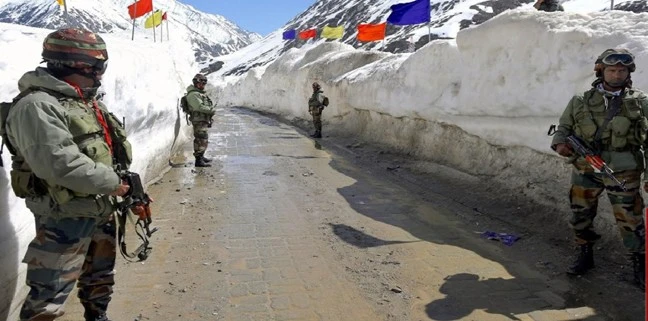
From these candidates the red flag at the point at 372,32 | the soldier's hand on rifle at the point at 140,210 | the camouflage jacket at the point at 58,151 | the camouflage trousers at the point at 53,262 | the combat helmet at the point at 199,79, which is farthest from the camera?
the red flag at the point at 372,32

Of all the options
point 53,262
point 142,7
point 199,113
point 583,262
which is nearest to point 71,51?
point 53,262

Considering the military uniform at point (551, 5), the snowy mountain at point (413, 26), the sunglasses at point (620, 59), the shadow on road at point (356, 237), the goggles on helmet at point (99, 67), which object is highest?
the snowy mountain at point (413, 26)

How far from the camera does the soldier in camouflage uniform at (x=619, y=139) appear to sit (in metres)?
3.68

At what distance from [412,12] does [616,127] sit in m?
10.0

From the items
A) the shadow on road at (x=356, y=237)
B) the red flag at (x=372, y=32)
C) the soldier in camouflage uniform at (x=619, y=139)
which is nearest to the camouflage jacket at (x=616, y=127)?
the soldier in camouflage uniform at (x=619, y=139)

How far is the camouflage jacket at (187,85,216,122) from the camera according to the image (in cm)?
910

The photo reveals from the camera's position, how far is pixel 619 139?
12.2 feet

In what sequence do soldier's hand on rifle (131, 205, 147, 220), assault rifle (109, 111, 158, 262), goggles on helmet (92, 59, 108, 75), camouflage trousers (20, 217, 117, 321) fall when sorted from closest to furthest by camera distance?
camouflage trousers (20, 217, 117, 321) → goggles on helmet (92, 59, 108, 75) → assault rifle (109, 111, 158, 262) → soldier's hand on rifle (131, 205, 147, 220)

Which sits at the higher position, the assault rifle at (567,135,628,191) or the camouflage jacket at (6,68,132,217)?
the camouflage jacket at (6,68,132,217)

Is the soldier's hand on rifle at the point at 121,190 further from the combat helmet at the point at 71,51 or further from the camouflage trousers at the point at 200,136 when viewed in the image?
the camouflage trousers at the point at 200,136

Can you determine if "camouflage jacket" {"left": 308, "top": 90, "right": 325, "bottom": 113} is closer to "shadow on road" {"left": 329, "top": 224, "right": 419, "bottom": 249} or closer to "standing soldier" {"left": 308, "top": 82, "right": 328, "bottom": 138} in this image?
"standing soldier" {"left": 308, "top": 82, "right": 328, "bottom": 138}

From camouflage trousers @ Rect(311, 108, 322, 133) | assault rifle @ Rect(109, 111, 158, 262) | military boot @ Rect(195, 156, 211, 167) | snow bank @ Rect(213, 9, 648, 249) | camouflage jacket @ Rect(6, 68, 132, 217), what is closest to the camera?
camouflage jacket @ Rect(6, 68, 132, 217)

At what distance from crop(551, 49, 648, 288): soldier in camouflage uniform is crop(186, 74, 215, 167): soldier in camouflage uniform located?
22.1 ft

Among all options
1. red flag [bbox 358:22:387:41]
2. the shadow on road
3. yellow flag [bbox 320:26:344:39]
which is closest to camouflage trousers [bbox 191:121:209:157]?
the shadow on road
